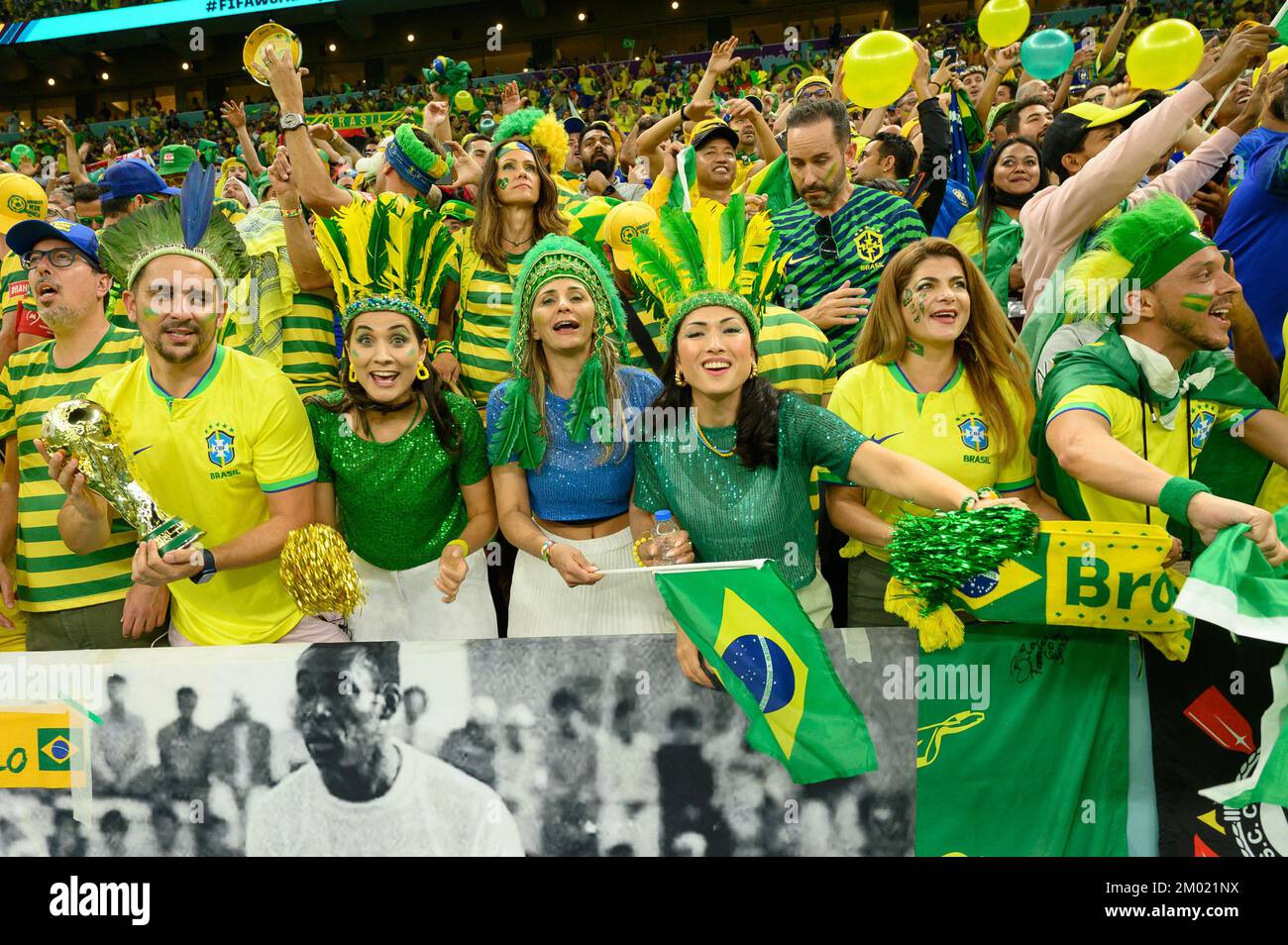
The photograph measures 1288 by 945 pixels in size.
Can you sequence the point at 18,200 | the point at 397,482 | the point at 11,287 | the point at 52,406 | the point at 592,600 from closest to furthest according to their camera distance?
1. the point at 592,600
2. the point at 397,482
3. the point at 52,406
4. the point at 11,287
5. the point at 18,200

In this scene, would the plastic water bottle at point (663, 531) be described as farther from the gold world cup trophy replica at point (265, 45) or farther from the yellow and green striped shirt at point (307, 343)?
the gold world cup trophy replica at point (265, 45)

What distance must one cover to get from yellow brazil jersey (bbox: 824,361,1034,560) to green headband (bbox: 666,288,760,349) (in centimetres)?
34

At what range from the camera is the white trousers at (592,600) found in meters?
2.92

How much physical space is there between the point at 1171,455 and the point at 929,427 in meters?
0.63

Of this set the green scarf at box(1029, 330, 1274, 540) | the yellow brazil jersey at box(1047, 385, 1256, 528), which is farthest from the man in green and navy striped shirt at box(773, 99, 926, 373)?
the yellow brazil jersey at box(1047, 385, 1256, 528)

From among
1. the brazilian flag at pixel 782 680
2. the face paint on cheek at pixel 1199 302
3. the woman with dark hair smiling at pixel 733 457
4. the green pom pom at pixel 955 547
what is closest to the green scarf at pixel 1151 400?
the face paint on cheek at pixel 1199 302

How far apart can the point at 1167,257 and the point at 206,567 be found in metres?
2.79

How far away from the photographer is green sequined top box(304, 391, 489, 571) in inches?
121

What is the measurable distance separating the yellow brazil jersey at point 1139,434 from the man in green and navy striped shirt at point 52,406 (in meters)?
2.96

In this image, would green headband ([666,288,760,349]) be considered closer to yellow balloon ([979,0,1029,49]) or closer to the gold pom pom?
the gold pom pom

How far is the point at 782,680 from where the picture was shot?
229 cm

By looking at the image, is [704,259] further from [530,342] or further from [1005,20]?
[1005,20]

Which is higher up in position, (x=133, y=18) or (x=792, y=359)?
(x=133, y=18)

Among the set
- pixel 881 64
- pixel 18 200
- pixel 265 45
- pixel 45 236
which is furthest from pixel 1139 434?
pixel 18 200
